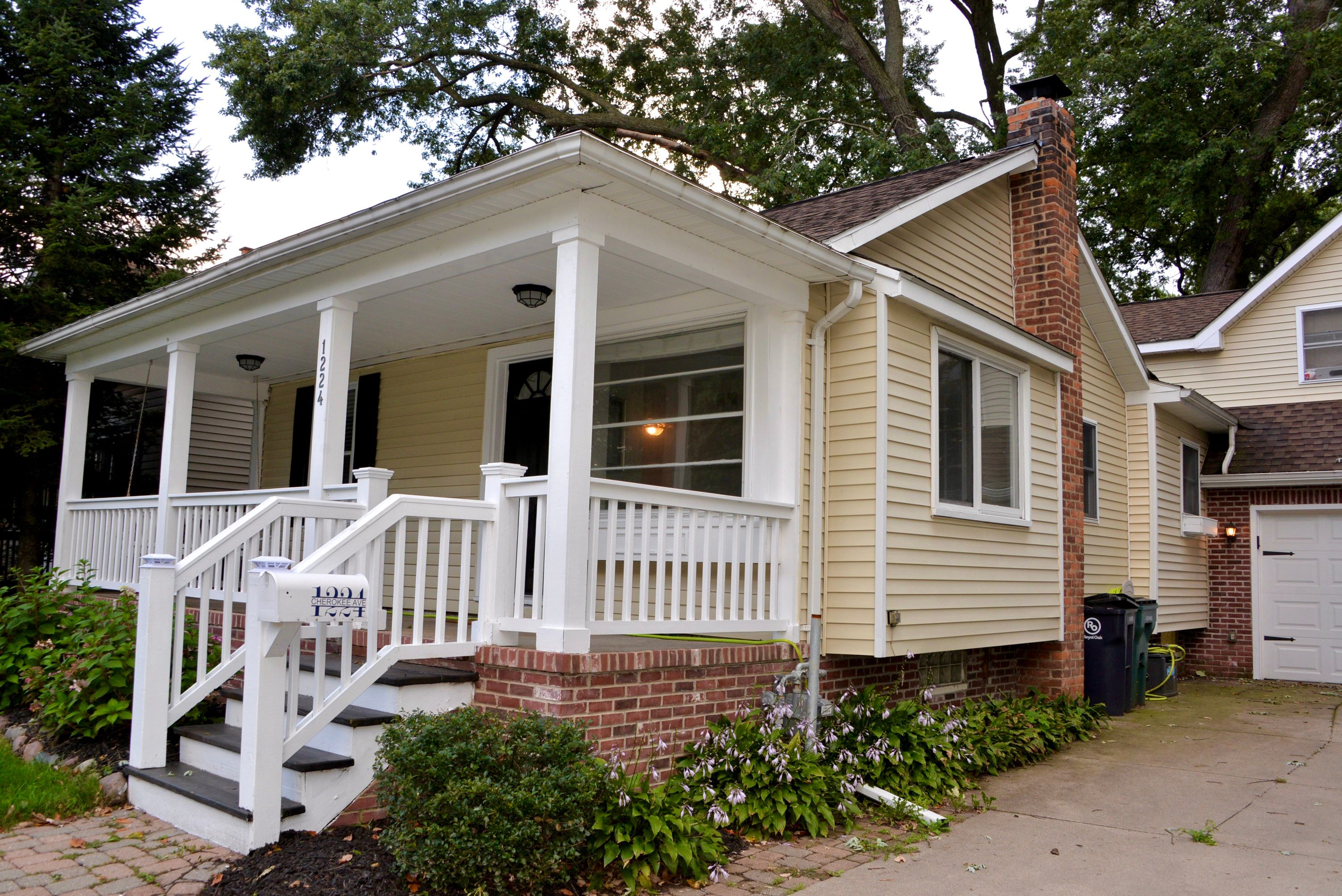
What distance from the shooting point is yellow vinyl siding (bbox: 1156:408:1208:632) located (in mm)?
11789

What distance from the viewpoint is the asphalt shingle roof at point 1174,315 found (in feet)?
47.5

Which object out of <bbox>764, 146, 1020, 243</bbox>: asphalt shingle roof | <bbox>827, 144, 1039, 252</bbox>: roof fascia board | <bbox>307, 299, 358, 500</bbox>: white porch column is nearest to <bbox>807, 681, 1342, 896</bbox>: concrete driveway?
<bbox>827, 144, 1039, 252</bbox>: roof fascia board

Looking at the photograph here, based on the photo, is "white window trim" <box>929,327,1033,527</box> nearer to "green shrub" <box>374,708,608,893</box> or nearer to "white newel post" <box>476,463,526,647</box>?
"white newel post" <box>476,463,526,647</box>

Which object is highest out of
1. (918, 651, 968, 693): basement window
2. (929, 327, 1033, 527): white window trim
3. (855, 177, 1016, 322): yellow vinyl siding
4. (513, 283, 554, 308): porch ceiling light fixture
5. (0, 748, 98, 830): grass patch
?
(855, 177, 1016, 322): yellow vinyl siding

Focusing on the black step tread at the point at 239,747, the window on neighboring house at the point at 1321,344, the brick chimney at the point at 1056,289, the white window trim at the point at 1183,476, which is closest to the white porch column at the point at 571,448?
the black step tread at the point at 239,747

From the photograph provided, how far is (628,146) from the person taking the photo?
21.2m

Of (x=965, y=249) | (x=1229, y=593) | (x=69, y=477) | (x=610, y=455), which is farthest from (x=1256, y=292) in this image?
(x=69, y=477)

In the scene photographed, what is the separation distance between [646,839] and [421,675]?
57.2 inches

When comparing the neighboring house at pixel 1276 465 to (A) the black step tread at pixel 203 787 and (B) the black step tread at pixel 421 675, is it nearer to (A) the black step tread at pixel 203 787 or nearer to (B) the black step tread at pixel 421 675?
(B) the black step tread at pixel 421 675

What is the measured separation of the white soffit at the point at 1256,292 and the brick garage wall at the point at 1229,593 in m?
2.15

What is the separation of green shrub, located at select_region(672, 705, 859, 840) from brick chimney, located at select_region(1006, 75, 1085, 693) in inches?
155

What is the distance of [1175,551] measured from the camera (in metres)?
12.2

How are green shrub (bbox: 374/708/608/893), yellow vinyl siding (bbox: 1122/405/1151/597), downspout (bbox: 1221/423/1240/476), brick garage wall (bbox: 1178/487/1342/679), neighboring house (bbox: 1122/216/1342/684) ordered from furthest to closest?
downspout (bbox: 1221/423/1240/476), brick garage wall (bbox: 1178/487/1342/679), neighboring house (bbox: 1122/216/1342/684), yellow vinyl siding (bbox: 1122/405/1151/597), green shrub (bbox: 374/708/608/893)

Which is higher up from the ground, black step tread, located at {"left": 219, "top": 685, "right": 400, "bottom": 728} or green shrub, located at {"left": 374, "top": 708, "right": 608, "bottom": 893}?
black step tread, located at {"left": 219, "top": 685, "right": 400, "bottom": 728}
